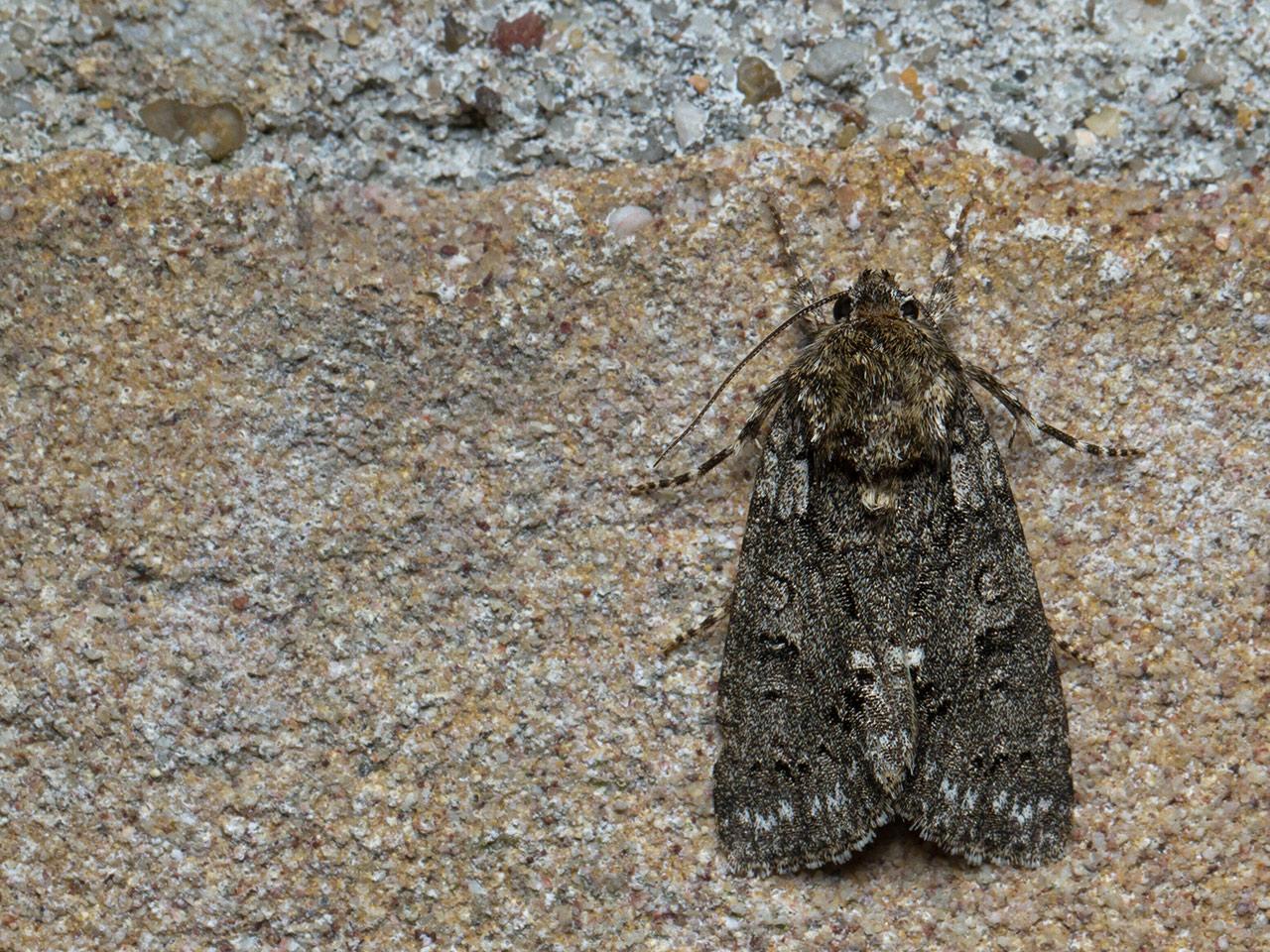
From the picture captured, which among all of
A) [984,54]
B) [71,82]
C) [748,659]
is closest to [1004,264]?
[984,54]

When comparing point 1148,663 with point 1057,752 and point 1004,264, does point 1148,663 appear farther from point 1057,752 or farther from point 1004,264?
point 1004,264

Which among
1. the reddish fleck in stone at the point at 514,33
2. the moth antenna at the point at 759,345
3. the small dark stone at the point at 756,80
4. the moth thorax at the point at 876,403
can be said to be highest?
the reddish fleck in stone at the point at 514,33

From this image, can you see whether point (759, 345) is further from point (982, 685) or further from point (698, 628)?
point (982, 685)

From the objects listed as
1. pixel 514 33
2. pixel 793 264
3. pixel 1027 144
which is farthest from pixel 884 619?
pixel 514 33

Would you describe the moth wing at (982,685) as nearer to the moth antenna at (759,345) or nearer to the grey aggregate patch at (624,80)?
the moth antenna at (759,345)

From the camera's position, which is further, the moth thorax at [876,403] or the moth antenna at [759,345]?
the moth thorax at [876,403]

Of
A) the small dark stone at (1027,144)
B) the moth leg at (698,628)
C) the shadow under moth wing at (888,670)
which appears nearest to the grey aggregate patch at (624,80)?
the small dark stone at (1027,144)

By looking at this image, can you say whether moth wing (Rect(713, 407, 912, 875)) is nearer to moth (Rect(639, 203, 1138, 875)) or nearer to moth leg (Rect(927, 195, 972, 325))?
moth (Rect(639, 203, 1138, 875))
